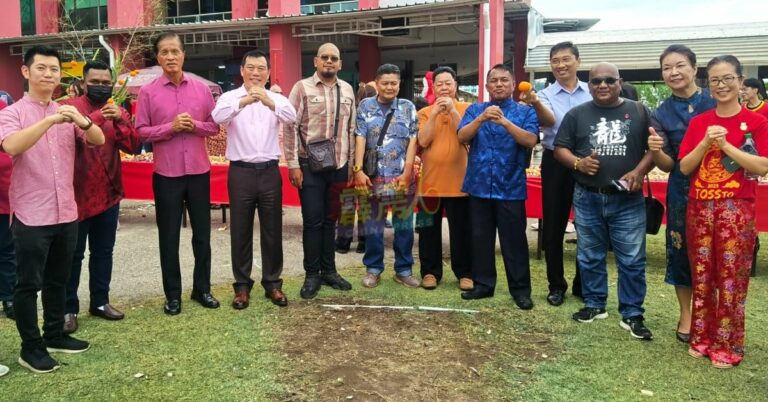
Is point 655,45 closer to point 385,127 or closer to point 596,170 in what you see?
point 385,127

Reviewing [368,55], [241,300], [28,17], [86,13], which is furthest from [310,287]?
[28,17]

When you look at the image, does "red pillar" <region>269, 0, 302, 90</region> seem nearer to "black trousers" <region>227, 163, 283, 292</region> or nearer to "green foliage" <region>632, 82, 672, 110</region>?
"green foliage" <region>632, 82, 672, 110</region>

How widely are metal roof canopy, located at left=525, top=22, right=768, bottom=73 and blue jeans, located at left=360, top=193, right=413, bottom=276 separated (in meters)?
10.5

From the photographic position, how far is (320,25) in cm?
1564

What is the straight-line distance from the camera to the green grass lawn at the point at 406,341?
3.02m

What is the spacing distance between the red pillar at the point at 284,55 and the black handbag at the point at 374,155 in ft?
37.7

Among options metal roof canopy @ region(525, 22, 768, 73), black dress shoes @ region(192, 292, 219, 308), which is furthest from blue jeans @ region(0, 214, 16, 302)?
metal roof canopy @ region(525, 22, 768, 73)

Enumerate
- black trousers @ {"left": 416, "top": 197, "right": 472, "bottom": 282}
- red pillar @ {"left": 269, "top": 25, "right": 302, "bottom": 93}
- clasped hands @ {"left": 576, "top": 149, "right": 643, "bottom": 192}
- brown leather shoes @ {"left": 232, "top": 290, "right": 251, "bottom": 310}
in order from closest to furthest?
clasped hands @ {"left": 576, "top": 149, "right": 643, "bottom": 192} < brown leather shoes @ {"left": 232, "top": 290, "right": 251, "bottom": 310} < black trousers @ {"left": 416, "top": 197, "right": 472, "bottom": 282} < red pillar @ {"left": 269, "top": 25, "right": 302, "bottom": 93}

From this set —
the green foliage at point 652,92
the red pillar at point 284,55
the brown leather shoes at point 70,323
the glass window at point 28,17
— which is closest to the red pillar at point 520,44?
the green foliage at point 652,92

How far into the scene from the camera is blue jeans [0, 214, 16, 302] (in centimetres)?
412

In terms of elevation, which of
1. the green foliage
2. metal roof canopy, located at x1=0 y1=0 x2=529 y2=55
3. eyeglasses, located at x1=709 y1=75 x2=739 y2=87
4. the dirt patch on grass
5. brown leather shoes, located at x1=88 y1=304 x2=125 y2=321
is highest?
metal roof canopy, located at x1=0 y1=0 x2=529 y2=55

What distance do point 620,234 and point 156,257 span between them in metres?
4.38

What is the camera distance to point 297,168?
14.7ft

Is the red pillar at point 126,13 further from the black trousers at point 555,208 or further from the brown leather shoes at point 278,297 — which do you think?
the black trousers at point 555,208
